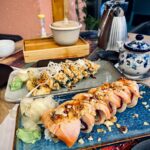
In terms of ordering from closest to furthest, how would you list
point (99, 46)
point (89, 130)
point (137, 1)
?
point (89, 130) < point (99, 46) < point (137, 1)

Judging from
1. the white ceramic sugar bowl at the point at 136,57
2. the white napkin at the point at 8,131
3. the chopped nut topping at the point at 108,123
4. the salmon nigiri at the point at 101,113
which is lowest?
the white napkin at the point at 8,131

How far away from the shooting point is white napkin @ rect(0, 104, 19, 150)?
61cm

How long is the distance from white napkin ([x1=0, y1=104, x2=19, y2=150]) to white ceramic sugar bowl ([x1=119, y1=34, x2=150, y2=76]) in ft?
1.64

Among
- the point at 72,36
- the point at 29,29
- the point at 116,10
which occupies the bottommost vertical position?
the point at 29,29

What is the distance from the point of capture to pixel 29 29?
2406mm

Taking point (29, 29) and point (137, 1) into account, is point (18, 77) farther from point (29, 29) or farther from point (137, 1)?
point (137, 1)

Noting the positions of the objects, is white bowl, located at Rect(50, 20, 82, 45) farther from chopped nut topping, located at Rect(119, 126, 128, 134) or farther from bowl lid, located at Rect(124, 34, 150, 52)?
chopped nut topping, located at Rect(119, 126, 128, 134)

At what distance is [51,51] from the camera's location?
1111mm

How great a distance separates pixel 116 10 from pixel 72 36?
291mm

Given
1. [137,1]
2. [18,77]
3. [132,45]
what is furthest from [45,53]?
[137,1]

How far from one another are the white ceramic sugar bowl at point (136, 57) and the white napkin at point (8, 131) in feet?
1.64

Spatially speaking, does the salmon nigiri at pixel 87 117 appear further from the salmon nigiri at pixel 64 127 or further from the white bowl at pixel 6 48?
the white bowl at pixel 6 48

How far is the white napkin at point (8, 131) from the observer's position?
61cm

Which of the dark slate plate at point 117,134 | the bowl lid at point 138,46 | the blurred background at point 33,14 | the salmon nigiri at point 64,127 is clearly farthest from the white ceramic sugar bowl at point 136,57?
the blurred background at point 33,14
